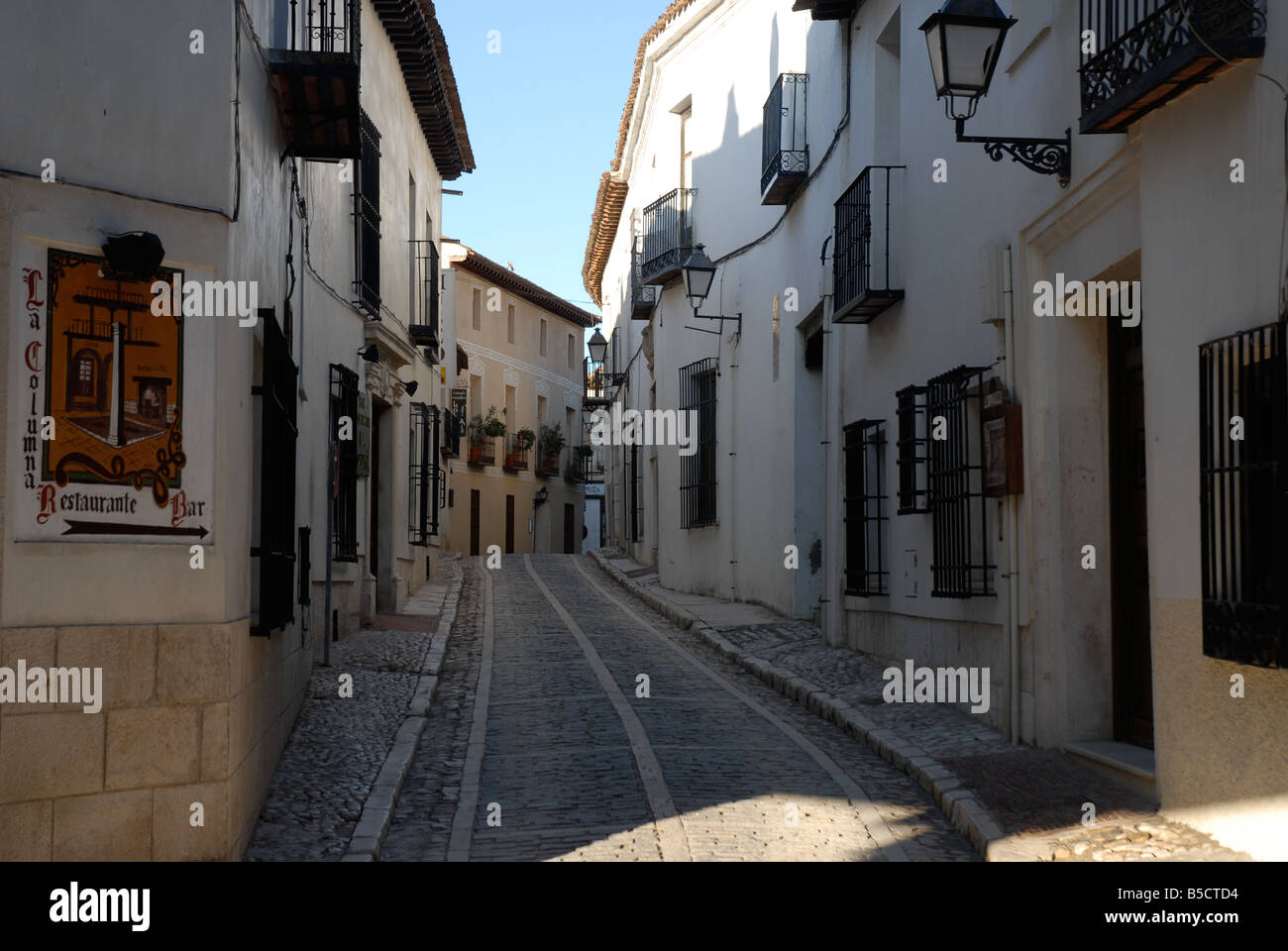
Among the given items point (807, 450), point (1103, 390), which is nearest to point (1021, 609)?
point (1103, 390)

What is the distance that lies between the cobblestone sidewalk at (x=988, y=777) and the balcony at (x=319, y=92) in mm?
5231

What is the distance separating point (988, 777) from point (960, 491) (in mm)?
2802

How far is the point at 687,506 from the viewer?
2141 centimetres

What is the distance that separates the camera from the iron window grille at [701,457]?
20.5 m

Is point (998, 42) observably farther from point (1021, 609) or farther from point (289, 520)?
point (289, 520)

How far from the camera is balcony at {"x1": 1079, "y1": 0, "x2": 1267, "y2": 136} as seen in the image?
17.8 feet

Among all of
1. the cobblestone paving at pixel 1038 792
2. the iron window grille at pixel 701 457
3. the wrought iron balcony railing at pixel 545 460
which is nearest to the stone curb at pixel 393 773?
the cobblestone paving at pixel 1038 792

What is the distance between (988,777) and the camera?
760 cm

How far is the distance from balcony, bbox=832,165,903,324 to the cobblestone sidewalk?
327cm

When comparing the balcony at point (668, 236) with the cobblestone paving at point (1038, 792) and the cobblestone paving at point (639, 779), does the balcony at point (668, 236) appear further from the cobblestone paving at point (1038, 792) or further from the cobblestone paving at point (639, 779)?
the cobblestone paving at point (1038, 792)

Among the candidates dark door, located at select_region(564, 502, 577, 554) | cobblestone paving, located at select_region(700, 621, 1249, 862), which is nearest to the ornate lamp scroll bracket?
cobblestone paving, located at select_region(700, 621, 1249, 862)

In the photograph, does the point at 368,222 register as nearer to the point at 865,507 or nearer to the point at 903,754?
the point at 865,507

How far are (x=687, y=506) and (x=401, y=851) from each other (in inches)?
594
